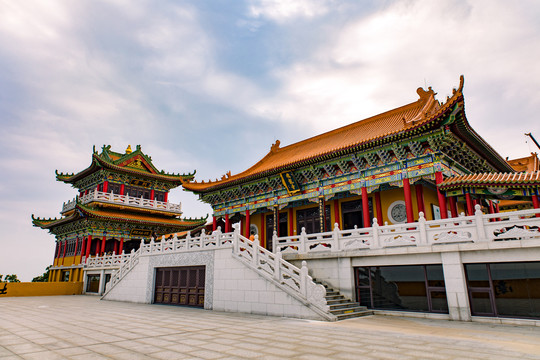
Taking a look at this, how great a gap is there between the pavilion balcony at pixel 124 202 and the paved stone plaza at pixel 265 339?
19.2 m

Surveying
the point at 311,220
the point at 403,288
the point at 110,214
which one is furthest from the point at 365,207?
the point at 110,214

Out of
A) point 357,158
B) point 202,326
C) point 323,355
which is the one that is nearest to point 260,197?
point 357,158

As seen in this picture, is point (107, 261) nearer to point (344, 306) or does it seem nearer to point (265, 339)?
point (344, 306)

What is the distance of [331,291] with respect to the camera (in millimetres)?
11180

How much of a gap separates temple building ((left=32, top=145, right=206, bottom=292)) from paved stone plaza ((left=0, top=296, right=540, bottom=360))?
55.9 ft

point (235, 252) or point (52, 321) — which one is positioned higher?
point (235, 252)

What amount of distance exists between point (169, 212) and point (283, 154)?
46.3 feet

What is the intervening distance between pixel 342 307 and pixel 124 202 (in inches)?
911

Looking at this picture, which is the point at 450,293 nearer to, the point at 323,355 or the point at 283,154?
the point at 323,355

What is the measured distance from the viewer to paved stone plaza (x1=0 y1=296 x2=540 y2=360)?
17.1 ft

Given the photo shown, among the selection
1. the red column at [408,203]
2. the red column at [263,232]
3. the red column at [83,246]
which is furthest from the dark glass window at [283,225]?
the red column at [83,246]

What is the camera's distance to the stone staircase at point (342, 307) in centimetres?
953

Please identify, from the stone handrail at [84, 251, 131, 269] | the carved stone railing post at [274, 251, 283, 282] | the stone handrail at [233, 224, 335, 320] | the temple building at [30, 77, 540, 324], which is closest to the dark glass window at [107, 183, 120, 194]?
the stone handrail at [84, 251, 131, 269]

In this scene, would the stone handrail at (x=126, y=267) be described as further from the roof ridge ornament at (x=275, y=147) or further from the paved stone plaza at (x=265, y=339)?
the roof ridge ornament at (x=275, y=147)
